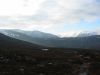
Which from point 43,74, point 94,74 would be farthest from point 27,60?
point 94,74

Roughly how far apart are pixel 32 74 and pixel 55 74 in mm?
5660

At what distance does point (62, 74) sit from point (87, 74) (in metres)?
5.92

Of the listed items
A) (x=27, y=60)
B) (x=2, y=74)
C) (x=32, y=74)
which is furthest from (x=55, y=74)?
(x=27, y=60)

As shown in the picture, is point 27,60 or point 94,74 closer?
point 94,74

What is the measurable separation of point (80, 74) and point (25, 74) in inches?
508

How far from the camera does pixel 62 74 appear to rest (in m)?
54.3

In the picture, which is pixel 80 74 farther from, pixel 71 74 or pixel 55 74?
pixel 55 74

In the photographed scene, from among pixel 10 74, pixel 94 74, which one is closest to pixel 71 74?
pixel 94 74

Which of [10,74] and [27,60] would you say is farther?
[27,60]

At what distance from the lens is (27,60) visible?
86.9 m

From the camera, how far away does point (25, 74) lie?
2078 inches

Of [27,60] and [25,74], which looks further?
[27,60]

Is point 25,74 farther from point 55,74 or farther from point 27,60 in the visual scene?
point 27,60

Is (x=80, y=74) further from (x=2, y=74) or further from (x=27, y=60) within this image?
(x=27, y=60)
